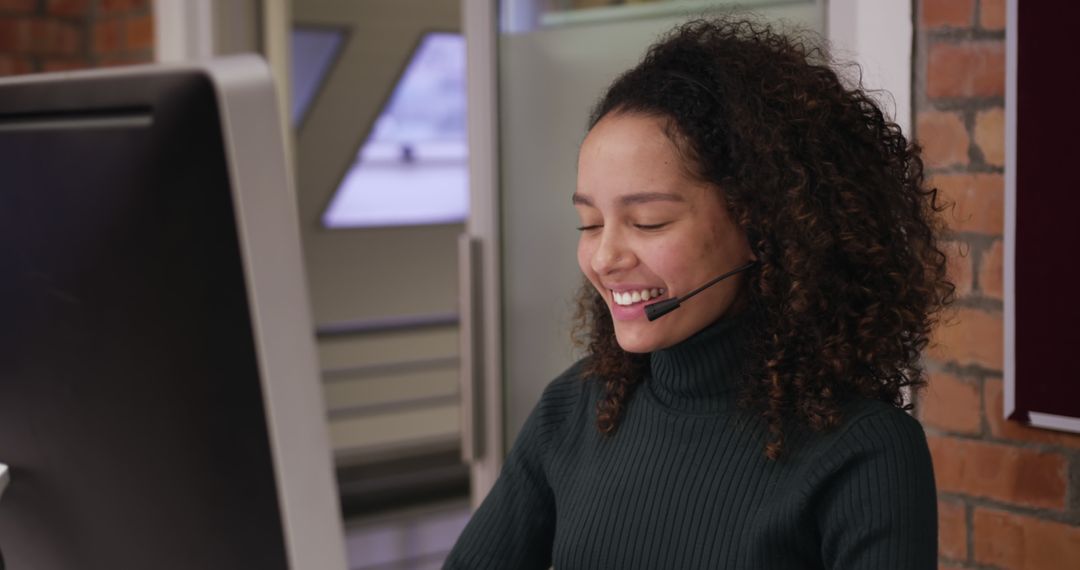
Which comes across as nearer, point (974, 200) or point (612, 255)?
point (612, 255)

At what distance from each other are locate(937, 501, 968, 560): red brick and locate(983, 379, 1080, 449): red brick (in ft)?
0.37

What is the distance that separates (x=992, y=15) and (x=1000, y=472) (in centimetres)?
54

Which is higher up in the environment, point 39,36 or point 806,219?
point 39,36

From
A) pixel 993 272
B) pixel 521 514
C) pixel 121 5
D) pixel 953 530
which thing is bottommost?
pixel 953 530

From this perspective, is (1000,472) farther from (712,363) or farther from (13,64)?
(13,64)

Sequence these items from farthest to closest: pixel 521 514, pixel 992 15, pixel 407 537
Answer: pixel 407 537, pixel 992 15, pixel 521 514

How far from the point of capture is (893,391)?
1129 millimetres

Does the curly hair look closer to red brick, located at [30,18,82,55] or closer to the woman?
the woman

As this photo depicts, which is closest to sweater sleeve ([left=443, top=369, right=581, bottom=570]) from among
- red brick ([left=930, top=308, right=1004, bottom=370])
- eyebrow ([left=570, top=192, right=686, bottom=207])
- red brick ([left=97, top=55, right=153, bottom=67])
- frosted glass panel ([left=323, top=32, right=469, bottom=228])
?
eyebrow ([left=570, top=192, right=686, bottom=207])

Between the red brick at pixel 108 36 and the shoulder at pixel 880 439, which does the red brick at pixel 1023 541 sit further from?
the red brick at pixel 108 36

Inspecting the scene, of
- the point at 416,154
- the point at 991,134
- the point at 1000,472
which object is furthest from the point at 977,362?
the point at 416,154

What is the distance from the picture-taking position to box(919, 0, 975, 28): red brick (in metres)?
1.40

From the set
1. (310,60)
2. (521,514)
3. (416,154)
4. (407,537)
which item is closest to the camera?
(521,514)

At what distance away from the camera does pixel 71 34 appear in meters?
3.21
